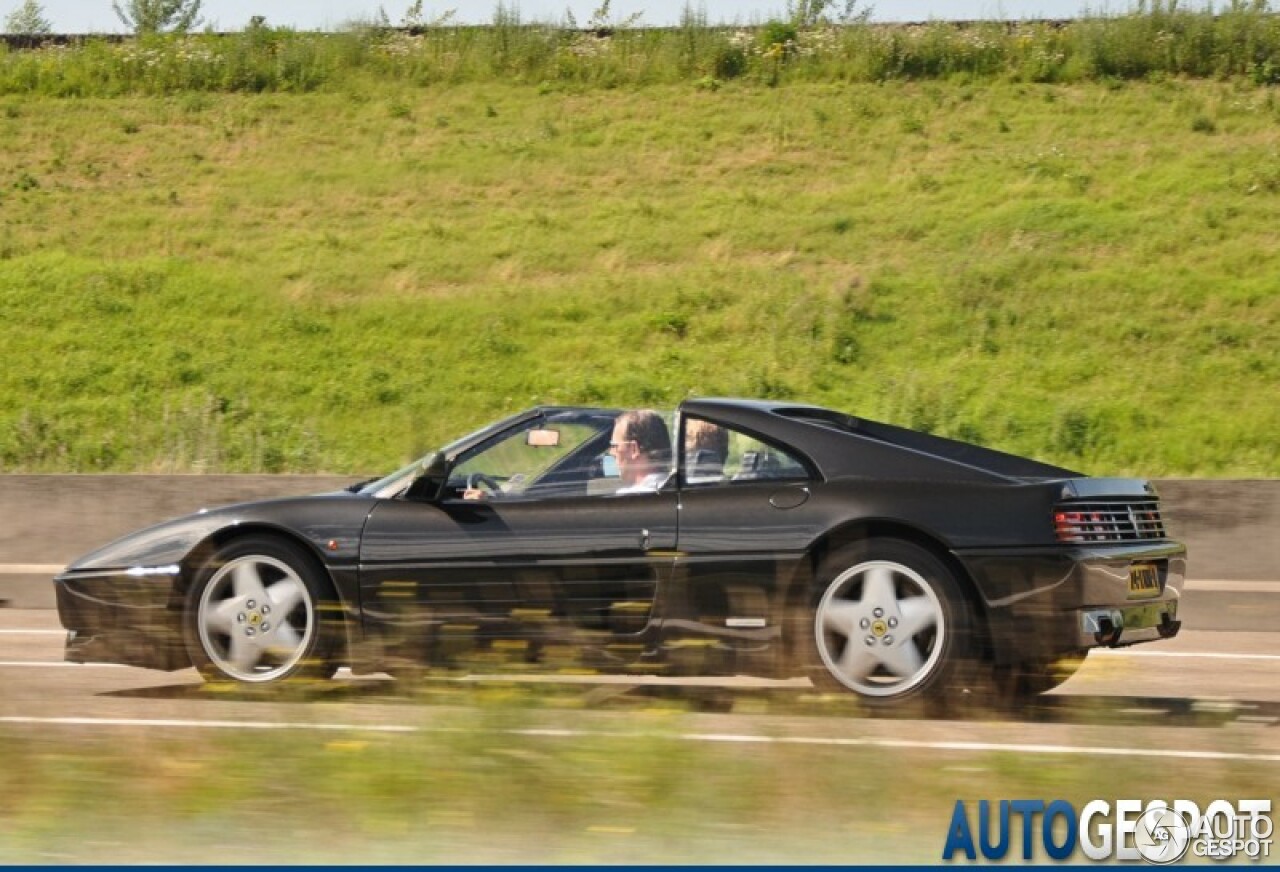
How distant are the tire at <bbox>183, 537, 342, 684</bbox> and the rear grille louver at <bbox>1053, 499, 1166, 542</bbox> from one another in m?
2.85

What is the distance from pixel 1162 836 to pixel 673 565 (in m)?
2.95

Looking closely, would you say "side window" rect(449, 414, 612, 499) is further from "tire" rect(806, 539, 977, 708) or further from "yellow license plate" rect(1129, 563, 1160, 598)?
"yellow license plate" rect(1129, 563, 1160, 598)

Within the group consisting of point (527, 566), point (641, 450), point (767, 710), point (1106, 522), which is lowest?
point (767, 710)

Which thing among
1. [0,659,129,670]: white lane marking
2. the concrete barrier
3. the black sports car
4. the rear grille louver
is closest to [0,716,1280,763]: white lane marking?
the black sports car

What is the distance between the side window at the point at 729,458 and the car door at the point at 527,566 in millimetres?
183

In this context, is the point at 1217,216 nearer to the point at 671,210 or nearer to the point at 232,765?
the point at 671,210

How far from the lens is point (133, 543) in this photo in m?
8.16

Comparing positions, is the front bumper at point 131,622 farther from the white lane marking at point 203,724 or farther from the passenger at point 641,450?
the passenger at point 641,450

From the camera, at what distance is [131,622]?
26.1 feet

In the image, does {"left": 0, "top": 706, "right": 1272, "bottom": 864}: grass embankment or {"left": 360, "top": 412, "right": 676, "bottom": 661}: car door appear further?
{"left": 360, "top": 412, "right": 676, "bottom": 661}: car door

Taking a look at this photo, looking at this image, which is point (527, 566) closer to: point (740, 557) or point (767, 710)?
point (740, 557)

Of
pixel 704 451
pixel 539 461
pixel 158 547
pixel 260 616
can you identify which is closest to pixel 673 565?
pixel 704 451

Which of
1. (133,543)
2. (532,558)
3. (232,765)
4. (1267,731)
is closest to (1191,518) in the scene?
(1267,731)

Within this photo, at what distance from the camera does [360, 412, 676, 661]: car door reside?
24.8 ft
